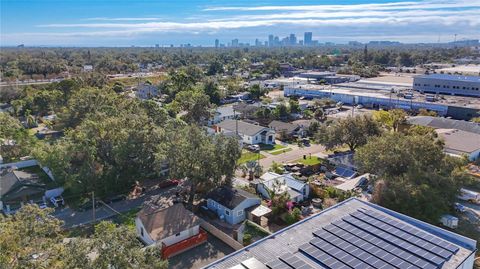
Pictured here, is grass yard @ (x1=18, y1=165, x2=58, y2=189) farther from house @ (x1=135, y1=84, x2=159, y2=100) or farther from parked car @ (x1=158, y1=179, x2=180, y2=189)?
house @ (x1=135, y1=84, x2=159, y2=100)

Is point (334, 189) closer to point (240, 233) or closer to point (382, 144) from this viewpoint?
point (382, 144)

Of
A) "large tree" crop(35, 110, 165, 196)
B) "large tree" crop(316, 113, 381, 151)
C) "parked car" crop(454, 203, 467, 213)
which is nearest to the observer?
"parked car" crop(454, 203, 467, 213)

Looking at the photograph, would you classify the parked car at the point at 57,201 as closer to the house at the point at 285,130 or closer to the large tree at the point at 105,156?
the large tree at the point at 105,156

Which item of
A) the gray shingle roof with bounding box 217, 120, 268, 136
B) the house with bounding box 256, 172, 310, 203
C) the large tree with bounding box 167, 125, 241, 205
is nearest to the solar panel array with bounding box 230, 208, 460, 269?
the house with bounding box 256, 172, 310, 203

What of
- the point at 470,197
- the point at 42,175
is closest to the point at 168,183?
the point at 42,175

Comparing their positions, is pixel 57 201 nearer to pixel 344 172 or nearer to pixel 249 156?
pixel 249 156
